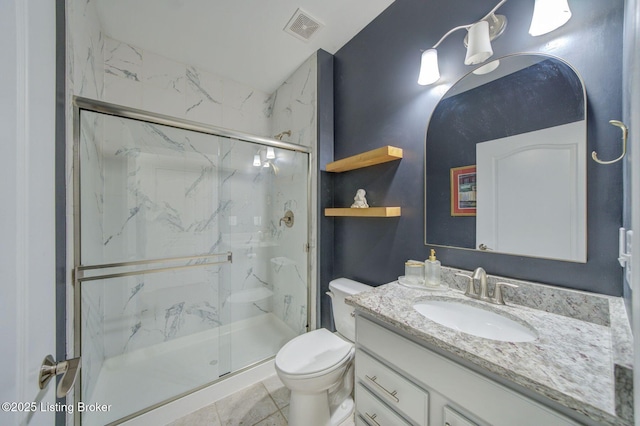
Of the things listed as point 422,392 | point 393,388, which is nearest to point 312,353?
point 393,388

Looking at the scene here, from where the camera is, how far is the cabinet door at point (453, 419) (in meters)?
0.61

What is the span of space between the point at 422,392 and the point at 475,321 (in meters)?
0.40

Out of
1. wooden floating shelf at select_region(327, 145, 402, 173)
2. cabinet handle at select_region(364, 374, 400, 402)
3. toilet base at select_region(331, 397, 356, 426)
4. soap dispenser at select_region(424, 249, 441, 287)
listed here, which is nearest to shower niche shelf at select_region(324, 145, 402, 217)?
wooden floating shelf at select_region(327, 145, 402, 173)

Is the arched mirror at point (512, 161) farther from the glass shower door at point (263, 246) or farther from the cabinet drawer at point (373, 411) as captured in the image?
the glass shower door at point (263, 246)

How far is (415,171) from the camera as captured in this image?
4.33 feet

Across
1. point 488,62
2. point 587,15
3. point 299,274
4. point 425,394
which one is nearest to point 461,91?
point 488,62

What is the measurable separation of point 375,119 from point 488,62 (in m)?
0.66

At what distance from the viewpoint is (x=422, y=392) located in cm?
71

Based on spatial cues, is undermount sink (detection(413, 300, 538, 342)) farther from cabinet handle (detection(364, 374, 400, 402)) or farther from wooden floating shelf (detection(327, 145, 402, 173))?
wooden floating shelf (detection(327, 145, 402, 173))

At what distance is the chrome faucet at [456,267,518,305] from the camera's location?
2.99ft

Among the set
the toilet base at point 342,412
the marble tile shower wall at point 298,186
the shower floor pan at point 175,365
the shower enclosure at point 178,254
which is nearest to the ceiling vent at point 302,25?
the marble tile shower wall at point 298,186

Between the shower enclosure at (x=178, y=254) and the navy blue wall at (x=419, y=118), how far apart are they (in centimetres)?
53

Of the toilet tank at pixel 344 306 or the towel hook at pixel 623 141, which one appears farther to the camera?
the toilet tank at pixel 344 306
